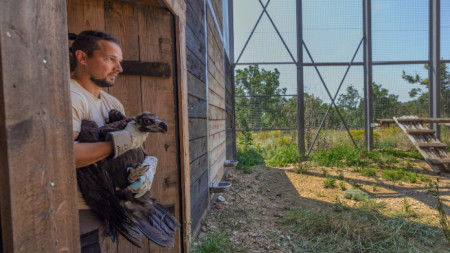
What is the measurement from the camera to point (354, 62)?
7.95m

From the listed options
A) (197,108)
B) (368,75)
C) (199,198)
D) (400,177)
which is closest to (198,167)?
(199,198)

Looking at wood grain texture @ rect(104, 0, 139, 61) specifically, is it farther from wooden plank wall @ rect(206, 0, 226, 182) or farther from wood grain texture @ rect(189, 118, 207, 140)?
wooden plank wall @ rect(206, 0, 226, 182)

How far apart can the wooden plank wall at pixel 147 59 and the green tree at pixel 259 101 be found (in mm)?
6243

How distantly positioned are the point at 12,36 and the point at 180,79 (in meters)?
1.27

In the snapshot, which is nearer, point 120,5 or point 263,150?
point 120,5

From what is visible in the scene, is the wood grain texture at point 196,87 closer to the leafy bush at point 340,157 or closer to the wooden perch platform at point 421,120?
the leafy bush at point 340,157

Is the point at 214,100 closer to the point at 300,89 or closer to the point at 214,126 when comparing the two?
the point at 214,126

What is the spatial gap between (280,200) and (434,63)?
22.3 feet

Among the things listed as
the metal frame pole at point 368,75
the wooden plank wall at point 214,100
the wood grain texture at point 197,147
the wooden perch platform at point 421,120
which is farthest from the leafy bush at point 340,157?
the wood grain texture at point 197,147

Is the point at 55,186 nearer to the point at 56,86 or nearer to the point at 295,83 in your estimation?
the point at 56,86

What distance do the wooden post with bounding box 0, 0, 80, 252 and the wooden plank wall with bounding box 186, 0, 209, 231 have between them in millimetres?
1563

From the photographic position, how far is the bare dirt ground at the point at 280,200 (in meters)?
2.90

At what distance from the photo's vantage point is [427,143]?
6.24 meters

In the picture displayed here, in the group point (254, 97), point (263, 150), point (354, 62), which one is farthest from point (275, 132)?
point (354, 62)
